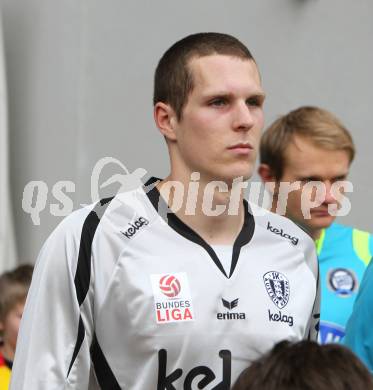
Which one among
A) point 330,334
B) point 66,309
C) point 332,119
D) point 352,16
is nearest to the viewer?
point 66,309

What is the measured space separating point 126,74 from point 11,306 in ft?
6.92

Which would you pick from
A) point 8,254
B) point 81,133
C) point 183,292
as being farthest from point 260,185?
point 183,292

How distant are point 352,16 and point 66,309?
4.03 metres

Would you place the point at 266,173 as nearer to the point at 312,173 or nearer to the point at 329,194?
the point at 312,173

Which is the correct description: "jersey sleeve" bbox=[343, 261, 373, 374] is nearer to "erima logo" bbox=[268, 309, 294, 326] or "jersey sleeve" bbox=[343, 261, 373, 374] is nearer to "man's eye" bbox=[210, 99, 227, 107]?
"erima logo" bbox=[268, 309, 294, 326]

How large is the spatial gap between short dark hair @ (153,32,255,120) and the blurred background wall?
2.75 metres

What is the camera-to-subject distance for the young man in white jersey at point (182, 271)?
3.62 m

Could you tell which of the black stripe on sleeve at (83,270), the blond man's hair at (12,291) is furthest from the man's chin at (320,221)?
the black stripe on sleeve at (83,270)

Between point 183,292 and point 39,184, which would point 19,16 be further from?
point 183,292

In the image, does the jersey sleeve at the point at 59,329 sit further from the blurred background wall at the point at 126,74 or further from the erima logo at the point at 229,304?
the blurred background wall at the point at 126,74

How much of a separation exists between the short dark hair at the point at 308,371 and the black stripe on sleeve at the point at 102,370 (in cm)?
105

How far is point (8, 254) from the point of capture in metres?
7.10

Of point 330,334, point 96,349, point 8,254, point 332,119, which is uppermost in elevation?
point 332,119

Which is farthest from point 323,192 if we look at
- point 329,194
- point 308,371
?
point 308,371
